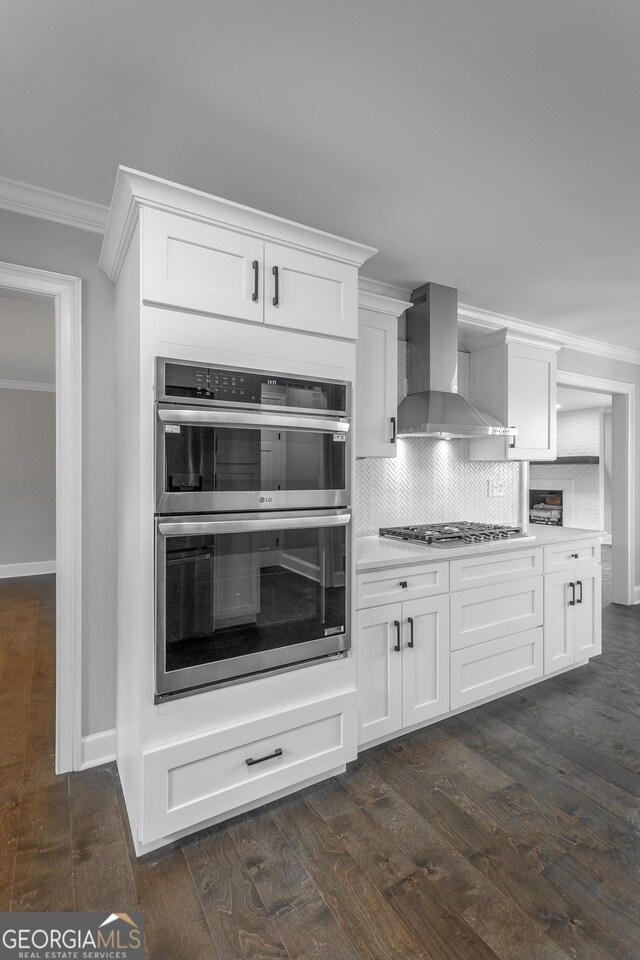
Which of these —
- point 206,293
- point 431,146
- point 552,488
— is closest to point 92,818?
point 206,293

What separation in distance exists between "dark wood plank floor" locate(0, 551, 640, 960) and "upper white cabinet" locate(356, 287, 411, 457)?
62.8 inches

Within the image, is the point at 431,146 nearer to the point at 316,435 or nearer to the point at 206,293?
the point at 206,293

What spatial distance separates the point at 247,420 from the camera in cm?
178

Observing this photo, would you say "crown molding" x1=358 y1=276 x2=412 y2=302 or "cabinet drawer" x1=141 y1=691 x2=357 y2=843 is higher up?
"crown molding" x1=358 y1=276 x2=412 y2=302

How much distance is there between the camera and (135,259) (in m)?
1.74

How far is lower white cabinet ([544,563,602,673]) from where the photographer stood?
3.12 meters

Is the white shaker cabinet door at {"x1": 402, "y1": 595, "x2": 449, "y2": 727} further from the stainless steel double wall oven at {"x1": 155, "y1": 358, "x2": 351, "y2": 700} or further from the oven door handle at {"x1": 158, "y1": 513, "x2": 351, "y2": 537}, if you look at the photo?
the oven door handle at {"x1": 158, "y1": 513, "x2": 351, "y2": 537}

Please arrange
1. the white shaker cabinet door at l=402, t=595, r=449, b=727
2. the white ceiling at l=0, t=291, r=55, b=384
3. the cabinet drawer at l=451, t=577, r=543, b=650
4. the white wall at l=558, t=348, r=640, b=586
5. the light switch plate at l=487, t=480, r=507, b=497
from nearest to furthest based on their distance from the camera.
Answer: the white shaker cabinet door at l=402, t=595, r=449, b=727
the cabinet drawer at l=451, t=577, r=543, b=650
the white ceiling at l=0, t=291, r=55, b=384
the light switch plate at l=487, t=480, r=507, b=497
the white wall at l=558, t=348, r=640, b=586

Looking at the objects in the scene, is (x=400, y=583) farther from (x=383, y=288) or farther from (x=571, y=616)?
(x=383, y=288)

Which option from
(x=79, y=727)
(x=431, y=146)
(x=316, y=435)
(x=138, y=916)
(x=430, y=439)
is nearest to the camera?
(x=138, y=916)

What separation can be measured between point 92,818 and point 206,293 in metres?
2.05

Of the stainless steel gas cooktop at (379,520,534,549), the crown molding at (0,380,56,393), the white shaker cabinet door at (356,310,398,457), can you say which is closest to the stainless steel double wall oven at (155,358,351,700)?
the white shaker cabinet door at (356,310,398,457)

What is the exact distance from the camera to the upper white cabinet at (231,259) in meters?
1.65

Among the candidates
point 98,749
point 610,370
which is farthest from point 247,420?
point 610,370
